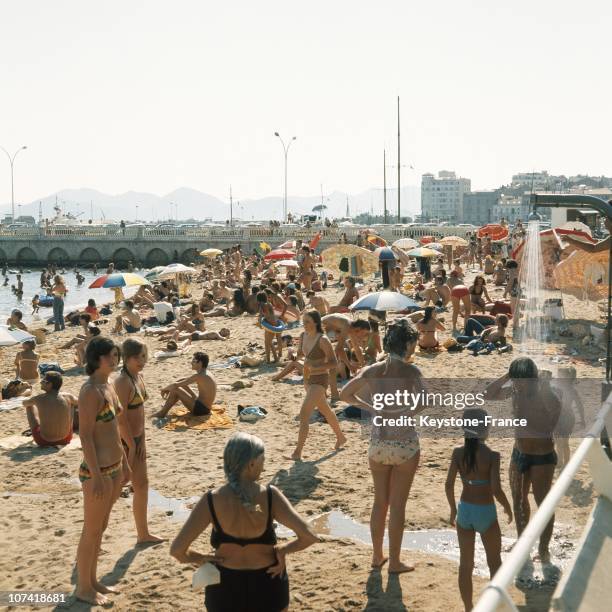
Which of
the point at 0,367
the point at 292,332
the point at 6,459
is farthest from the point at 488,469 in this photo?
the point at 0,367

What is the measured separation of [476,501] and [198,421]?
210 inches

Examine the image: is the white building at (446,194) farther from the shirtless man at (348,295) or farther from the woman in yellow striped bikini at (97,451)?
the woman in yellow striped bikini at (97,451)

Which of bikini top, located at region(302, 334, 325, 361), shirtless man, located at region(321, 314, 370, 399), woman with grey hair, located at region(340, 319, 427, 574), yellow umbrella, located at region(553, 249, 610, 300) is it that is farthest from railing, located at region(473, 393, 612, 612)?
yellow umbrella, located at region(553, 249, 610, 300)

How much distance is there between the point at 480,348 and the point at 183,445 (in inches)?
237

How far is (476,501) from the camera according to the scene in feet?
14.3

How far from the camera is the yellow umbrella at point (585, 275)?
13.7m

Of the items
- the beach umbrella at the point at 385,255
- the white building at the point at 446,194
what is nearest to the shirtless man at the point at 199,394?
the beach umbrella at the point at 385,255

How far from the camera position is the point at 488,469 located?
4383 millimetres

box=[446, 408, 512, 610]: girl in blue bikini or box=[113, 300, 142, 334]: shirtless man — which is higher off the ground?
box=[446, 408, 512, 610]: girl in blue bikini

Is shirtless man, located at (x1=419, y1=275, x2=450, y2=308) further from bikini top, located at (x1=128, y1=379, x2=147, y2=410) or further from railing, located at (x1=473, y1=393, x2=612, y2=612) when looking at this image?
railing, located at (x1=473, y1=393, x2=612, y2=612)

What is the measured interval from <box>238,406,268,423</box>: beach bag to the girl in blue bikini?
5.12 meters

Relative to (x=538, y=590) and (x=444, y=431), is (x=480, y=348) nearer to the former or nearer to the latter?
(x=444, y=431)

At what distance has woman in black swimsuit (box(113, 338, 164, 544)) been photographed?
5141 mm

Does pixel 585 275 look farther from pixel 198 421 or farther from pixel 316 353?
pixel 316 353
